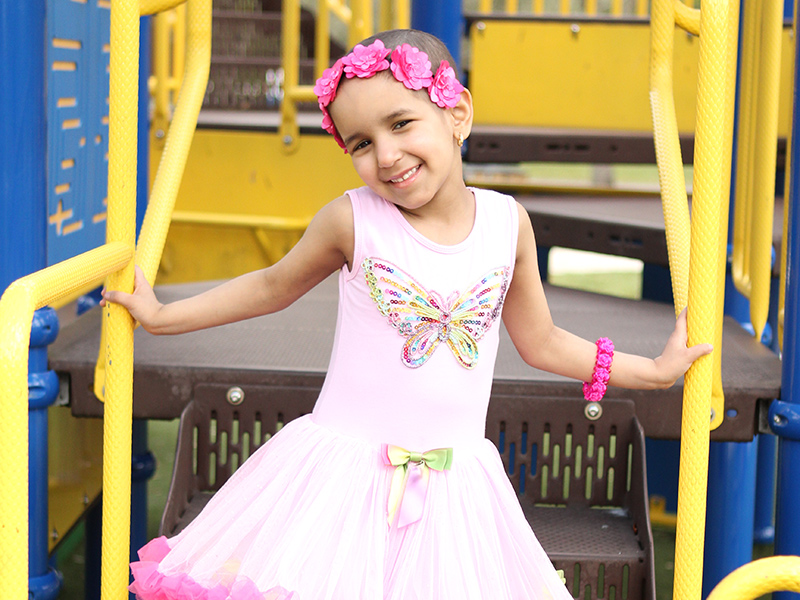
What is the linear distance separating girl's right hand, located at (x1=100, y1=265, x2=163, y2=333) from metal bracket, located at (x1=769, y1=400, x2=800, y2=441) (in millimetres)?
1015

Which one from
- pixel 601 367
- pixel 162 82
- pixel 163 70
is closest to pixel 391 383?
pixel 601 367

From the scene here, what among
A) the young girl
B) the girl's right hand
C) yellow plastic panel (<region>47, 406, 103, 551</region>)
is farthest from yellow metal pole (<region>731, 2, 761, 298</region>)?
yellow plastic panel (<region>47, 406, 103, 551</region>)

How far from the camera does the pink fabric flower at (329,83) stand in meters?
1.25

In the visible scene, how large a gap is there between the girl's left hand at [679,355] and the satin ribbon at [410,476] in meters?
0.31

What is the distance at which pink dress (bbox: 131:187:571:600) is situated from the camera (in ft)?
4.11

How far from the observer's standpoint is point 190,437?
170 cm

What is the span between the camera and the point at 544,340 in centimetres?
144

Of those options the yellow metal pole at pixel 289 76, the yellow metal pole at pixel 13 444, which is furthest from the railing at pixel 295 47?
the yellow metal pole at pixel 13 444

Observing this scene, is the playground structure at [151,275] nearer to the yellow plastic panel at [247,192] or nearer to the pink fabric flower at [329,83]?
the pink fabric flower at [329,83]

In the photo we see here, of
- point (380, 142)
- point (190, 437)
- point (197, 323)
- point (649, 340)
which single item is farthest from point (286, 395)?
point (649, 340)

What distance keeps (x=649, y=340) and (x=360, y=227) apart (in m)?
0.98

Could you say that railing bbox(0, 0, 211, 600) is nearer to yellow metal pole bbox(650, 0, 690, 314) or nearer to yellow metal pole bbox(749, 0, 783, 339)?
yellow metal pole bbox(650, 0, 690, 314)

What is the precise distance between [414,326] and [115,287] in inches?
16.8

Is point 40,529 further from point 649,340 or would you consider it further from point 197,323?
point 649,340
